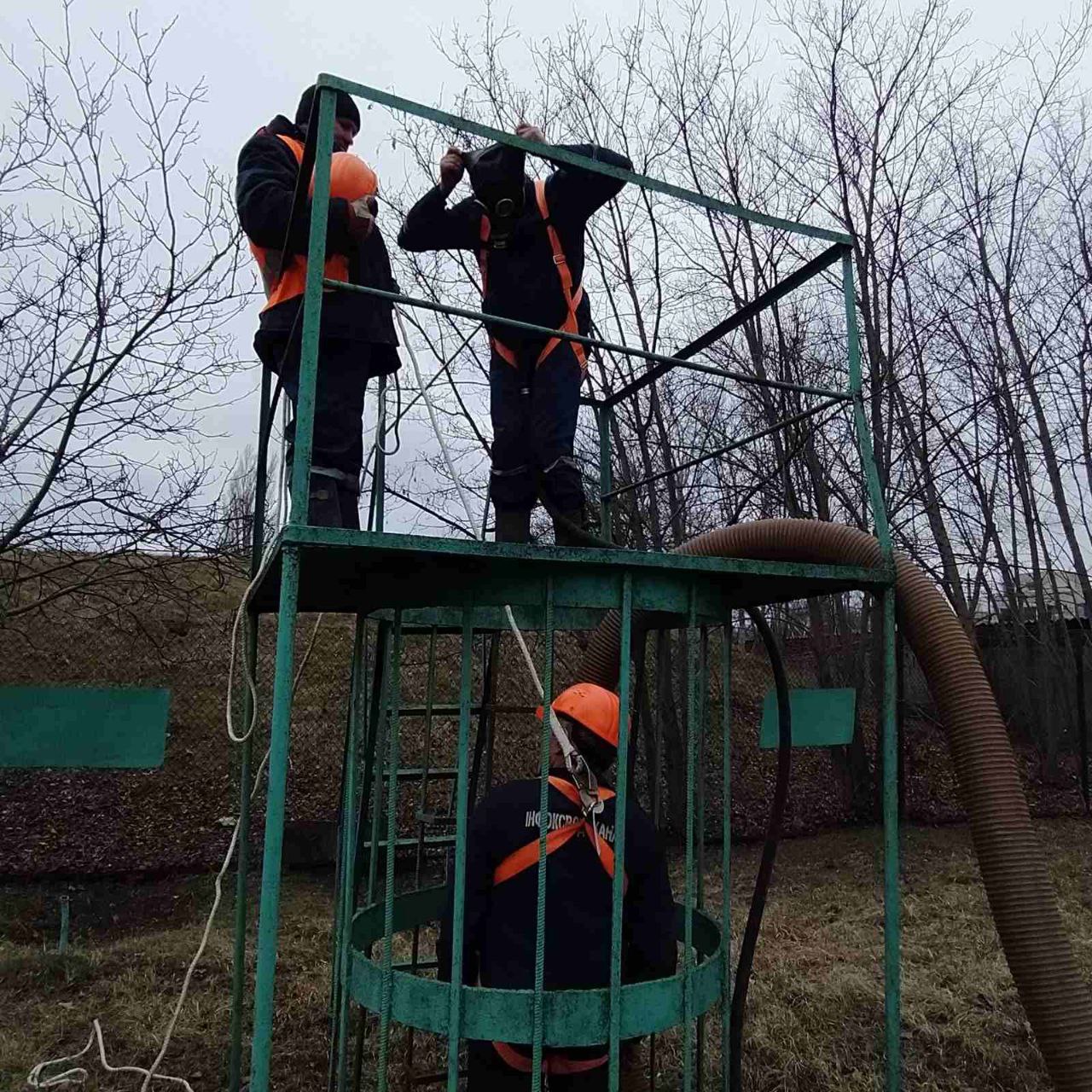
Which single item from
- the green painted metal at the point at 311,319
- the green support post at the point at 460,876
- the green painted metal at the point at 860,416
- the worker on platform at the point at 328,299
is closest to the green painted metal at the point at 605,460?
the worker on platform at the point at 328,299

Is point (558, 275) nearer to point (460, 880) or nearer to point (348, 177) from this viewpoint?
point (348, 177)

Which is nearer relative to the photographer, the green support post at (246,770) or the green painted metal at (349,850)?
the green painted metal at (349,850)

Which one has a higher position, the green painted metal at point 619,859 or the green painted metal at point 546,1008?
the green painted metal at point 619,859

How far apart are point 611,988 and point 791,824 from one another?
939cm

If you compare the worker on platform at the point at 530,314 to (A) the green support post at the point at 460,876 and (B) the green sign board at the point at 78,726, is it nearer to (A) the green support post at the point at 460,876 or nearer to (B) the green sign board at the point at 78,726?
(A) the green support post at the point at 460,876

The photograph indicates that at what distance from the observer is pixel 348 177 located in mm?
3439

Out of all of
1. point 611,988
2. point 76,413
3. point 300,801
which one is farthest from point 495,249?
point 300,801

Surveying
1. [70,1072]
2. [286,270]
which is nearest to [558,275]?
[286,270]

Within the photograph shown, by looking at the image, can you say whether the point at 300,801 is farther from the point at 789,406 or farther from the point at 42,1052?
the point at 789,406

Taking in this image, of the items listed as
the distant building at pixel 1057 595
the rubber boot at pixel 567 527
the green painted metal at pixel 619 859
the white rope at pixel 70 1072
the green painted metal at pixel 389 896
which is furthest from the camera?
the distant building at pixel 1057 595

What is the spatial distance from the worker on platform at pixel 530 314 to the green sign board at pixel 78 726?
190 cm

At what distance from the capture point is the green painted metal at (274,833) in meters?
2.28

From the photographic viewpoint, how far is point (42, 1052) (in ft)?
15.3

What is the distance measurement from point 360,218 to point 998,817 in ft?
9.81
